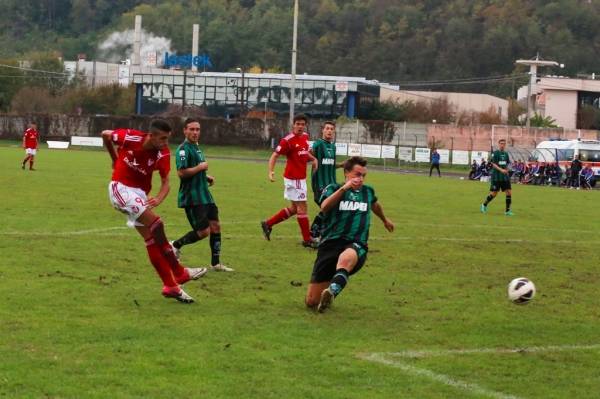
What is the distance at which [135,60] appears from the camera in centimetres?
13925

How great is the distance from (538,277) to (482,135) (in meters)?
69.2

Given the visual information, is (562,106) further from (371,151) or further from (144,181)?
(144,181)

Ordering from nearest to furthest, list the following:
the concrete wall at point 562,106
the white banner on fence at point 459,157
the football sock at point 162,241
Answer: the football sock at point 162,241, the white banner on fence at point 459,157, the concrete wall at point 562,106

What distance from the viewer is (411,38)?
174 meters

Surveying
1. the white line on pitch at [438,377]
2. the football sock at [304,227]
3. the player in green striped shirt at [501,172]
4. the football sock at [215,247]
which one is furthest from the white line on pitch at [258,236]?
the white line on pitch at [438,377]

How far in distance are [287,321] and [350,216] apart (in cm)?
142

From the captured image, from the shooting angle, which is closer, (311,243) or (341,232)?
(341,232)

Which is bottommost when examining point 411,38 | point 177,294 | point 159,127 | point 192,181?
point 177,294

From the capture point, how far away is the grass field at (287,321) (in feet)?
26.2

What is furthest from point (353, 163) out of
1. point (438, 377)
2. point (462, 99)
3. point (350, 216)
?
point (462, 99)

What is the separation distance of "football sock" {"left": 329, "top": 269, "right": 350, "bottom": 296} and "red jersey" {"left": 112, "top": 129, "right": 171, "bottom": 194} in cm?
215

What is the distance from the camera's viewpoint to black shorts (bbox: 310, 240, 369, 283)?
1112 cm

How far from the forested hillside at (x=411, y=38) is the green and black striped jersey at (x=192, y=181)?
15501cm

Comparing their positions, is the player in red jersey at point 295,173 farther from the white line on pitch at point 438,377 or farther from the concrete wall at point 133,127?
the concrete wall at point 133,127
